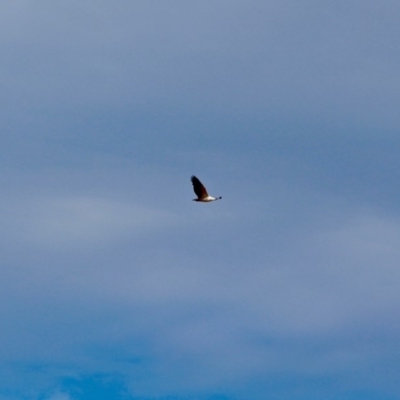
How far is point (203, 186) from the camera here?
131750mm

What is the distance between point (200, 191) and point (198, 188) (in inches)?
24.8

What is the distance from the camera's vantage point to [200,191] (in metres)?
132

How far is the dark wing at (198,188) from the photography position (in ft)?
430

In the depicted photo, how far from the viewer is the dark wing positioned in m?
131

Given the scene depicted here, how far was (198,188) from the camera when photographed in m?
132

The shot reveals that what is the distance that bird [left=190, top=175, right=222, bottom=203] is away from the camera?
13112cm

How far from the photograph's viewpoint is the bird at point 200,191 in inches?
5162
